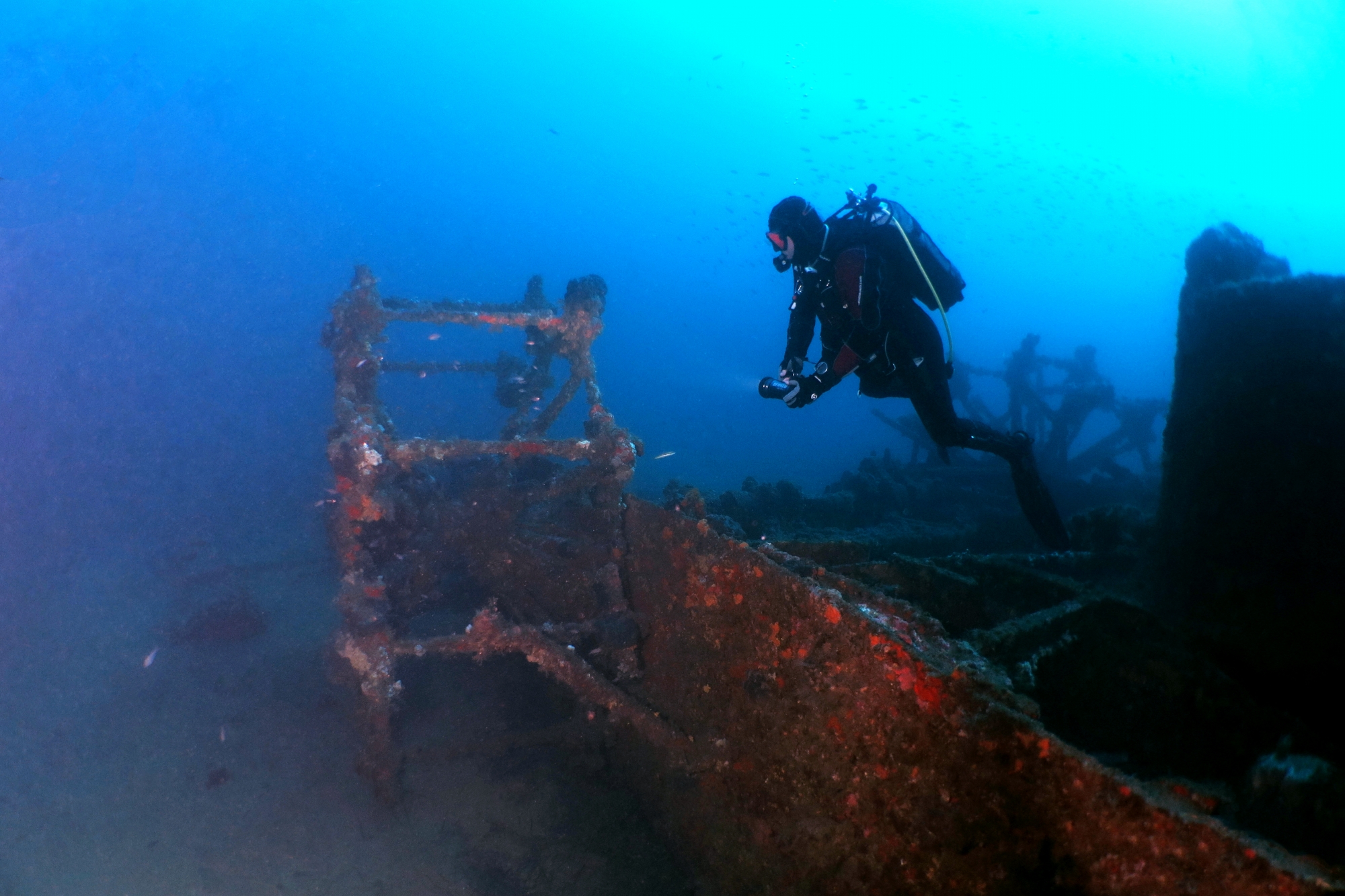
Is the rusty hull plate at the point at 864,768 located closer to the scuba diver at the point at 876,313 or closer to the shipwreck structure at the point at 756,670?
the shipwreck structure at the point at 756,670

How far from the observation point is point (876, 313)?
4.35 m

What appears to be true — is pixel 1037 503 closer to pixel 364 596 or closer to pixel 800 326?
pixel 800 326

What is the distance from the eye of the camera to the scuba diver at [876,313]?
443 centimetres

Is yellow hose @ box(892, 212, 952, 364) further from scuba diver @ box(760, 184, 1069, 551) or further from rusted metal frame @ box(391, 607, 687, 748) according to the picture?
rusted metal frame @ box(391, 607, 687, 748)

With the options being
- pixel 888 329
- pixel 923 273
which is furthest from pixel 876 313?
pixel 923 273

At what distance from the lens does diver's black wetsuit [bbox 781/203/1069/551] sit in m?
4.39

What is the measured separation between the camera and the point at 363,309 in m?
6.08

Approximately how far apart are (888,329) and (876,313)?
381mm

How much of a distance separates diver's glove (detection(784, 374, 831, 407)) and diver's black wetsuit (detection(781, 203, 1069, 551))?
0.02 metres

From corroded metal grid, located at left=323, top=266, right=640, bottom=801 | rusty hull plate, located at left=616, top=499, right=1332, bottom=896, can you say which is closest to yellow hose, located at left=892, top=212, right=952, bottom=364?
corroded metal grid, located at left=323, top=266, right=640, bottom=801

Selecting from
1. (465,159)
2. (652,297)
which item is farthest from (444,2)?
(652,297)

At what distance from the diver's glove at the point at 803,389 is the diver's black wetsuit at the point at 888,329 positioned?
0.05 ft

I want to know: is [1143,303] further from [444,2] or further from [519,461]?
[519,461]

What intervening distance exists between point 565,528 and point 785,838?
3.47m
